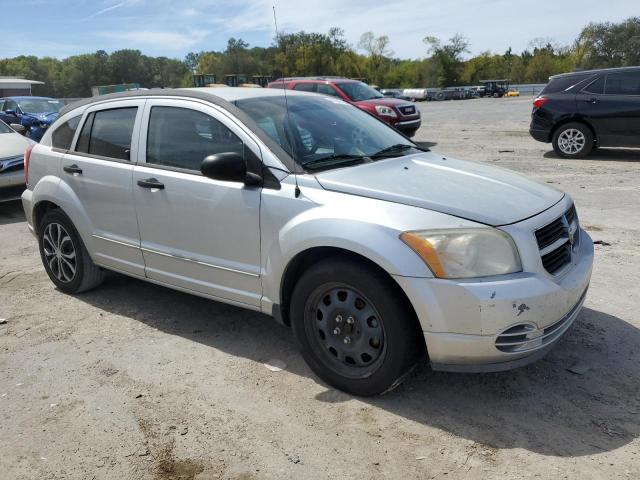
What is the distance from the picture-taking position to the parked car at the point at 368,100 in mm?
14625

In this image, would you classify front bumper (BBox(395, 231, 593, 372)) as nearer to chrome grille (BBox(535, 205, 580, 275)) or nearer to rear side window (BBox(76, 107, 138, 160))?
chrome grille (BBox(535, 205, 580, 275))

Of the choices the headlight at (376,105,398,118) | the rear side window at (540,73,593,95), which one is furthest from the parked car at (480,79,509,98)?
the rear side window at (540,73,593,95)

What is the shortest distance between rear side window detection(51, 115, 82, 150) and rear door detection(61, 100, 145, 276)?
4.3 inches

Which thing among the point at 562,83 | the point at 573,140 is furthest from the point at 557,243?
the point at 562,83

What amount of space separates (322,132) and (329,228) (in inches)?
41.6

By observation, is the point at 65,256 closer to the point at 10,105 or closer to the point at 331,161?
the point at 331,161

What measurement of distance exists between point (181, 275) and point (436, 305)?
195 centimetres

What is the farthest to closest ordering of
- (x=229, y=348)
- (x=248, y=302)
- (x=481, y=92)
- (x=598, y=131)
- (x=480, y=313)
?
(x=481, y=92) < (x=598, y=131) < (x=229, y=348) < (x=248, y=302) < (x=480, y=313)

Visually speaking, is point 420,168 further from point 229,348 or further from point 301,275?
point 229,348

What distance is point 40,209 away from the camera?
16.8 feet

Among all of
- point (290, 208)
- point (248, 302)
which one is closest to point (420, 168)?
point (290, 208)

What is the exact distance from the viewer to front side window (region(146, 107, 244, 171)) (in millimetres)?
3762

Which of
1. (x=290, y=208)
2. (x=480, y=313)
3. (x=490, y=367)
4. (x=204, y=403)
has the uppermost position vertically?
(x=290, y=208)

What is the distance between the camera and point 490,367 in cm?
290
